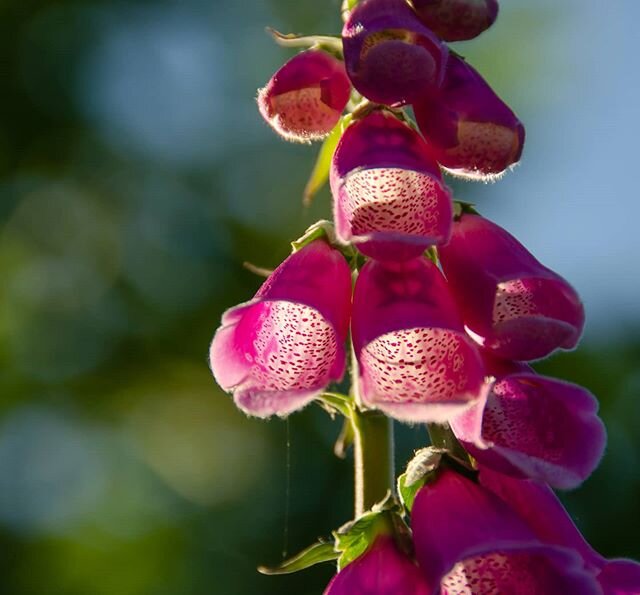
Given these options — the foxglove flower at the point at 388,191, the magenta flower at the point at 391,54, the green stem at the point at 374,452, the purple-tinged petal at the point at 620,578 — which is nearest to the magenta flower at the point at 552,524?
the purple-tinged petal at the point at 620,578

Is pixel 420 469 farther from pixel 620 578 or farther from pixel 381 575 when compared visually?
pixel 620 578

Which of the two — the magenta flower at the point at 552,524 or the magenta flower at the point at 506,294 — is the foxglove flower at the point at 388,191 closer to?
the magenta flower at the point at 506,294

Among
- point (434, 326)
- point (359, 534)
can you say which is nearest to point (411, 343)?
point (434, 326)

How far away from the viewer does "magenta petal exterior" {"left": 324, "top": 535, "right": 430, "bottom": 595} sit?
A: 1039 millimetres

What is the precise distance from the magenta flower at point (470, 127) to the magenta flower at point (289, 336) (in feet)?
0.57

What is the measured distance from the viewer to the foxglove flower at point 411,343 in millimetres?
1040

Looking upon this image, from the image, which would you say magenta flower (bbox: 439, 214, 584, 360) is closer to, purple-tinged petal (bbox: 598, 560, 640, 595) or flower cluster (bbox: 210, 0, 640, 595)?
flower cluster (bbox: 210, 0, 640, 595)

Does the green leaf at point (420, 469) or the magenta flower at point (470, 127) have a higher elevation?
the magenta flower at point (470, 127)

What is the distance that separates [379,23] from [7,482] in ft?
20.1

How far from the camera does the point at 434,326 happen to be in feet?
3.49

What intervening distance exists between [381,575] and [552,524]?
0.18 metres

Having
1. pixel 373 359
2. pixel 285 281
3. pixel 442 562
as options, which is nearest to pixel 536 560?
pixel 442 562

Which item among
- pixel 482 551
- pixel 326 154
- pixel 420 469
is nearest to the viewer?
pixel 482 551

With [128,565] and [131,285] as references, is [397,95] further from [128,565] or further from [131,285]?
[131,285]
